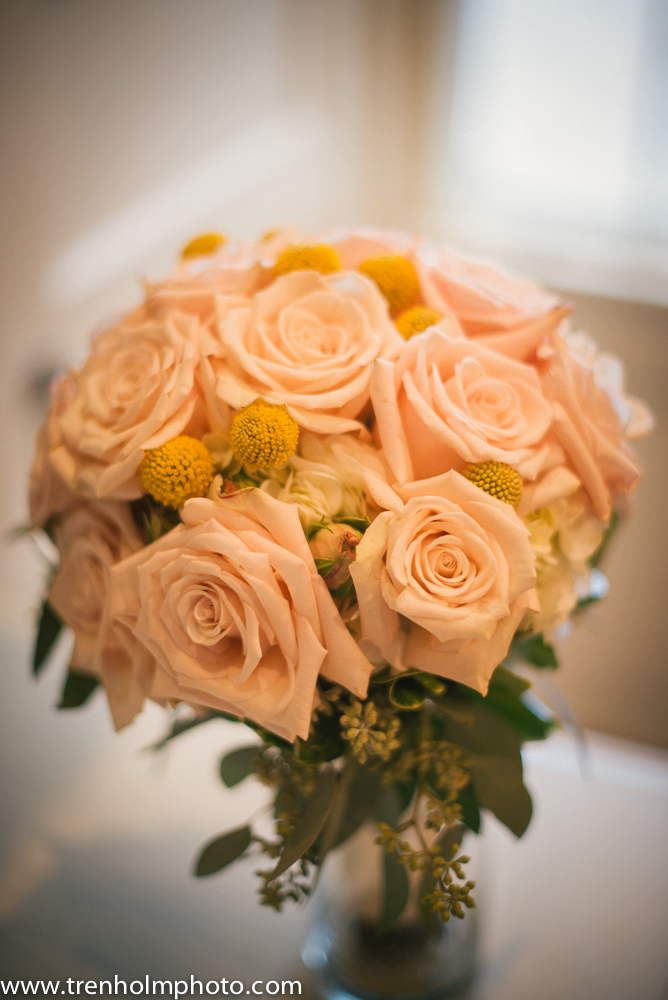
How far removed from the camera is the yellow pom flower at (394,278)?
0.54 meters

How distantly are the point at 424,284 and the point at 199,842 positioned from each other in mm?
623

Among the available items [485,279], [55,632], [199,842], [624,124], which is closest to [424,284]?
[485,279]

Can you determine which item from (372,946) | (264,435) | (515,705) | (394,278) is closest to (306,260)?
(394,278)

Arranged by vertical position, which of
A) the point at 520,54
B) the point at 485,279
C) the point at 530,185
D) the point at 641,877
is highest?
the point at 520,54

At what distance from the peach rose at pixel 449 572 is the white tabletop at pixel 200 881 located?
1.10 feet

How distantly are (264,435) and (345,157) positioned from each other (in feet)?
3.38

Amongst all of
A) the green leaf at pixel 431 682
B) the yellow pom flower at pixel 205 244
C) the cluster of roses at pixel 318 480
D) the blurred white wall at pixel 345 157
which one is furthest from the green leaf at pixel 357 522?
the blurred white wall at pixel 345 157

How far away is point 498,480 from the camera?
1.46ft

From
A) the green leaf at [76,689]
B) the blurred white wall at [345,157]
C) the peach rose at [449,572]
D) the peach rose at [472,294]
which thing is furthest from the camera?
the blurred white wall at [345,157]

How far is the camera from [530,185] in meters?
1.36

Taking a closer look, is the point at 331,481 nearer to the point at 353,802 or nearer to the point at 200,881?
the point at 353,802

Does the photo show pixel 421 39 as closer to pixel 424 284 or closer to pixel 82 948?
pixel 424 284

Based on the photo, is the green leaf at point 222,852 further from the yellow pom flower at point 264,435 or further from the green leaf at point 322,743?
the yellow pom flower at point 264,435

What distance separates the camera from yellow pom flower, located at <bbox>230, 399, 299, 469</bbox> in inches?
17.2
